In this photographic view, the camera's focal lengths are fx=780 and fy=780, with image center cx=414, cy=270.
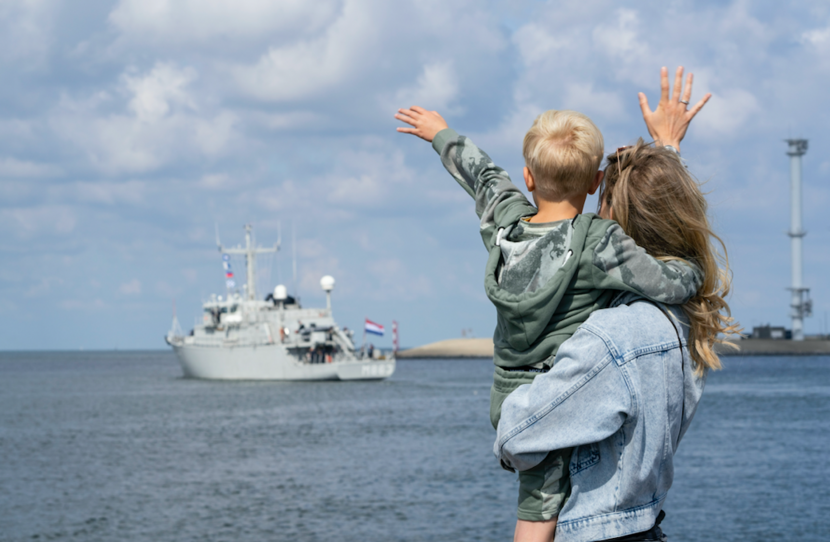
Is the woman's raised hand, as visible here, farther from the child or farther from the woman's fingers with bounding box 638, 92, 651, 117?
the child

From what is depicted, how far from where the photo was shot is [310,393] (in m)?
50.3

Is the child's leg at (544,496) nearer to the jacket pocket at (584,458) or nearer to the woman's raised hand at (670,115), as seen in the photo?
the jacket pocket at (584,458)

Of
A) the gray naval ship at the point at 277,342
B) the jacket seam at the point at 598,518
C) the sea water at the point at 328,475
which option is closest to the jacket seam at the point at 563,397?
the jacket seam at the point at 598,518

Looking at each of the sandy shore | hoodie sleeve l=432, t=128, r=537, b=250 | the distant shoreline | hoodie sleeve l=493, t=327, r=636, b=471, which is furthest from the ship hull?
the sandy shore

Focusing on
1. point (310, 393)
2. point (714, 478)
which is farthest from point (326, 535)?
point (310, 393)

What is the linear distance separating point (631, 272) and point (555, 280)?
18 centimetres

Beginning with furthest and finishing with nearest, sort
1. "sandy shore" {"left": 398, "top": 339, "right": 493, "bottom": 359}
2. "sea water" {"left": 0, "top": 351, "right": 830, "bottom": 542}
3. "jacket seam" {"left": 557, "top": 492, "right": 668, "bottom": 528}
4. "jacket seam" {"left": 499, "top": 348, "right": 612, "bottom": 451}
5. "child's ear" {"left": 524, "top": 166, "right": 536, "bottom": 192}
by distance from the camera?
"sandy shore" {"left": 398, "top": 339, "right": 493, "bottom": 359} < "sea water" {"left": 0, "top": 351, "right": 830, "bottom": 542} < "child's ear" {"left": 524, "top": 166, "right": 536, "bottom": 192} < "jacket seam" {"left": 557, "top": 492, "right": 668, "bottom": 528} < "jacket seam" {"left": 499, "top": 348, "right": 612, "bottom": 451}

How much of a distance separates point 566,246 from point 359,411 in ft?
126

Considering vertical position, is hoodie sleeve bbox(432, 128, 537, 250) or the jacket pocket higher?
hoodie sleeve bbox(432, 128, 537, 250)

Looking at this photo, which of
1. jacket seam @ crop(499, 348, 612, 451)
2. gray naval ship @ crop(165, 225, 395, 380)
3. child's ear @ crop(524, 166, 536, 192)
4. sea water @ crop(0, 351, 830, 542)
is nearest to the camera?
jacket seam @ crop(499, 348, 612, 451)

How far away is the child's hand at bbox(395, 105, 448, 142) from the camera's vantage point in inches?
96.7

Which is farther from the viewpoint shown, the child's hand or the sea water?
the sea water

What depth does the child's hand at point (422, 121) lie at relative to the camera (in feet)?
8.05

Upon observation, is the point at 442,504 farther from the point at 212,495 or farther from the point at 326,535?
the point at 212,495
